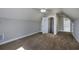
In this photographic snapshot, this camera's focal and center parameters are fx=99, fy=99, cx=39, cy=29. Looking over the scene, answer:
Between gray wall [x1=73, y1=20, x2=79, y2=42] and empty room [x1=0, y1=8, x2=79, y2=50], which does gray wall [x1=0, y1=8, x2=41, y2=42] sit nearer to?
empty room [x1=0, y1=8, x2=79, y2=50]

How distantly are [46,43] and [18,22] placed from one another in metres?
0.57

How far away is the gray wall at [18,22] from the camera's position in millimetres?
1569

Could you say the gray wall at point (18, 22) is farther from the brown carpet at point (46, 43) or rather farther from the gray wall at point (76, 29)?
the gray wall at point (76, 29)

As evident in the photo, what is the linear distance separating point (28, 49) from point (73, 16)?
0.90m

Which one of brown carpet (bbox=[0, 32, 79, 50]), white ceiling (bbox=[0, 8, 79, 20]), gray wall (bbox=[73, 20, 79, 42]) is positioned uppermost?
white ceiling (bbox=[0, 8, 79, 20])

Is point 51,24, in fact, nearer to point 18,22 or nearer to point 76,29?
point 76,29

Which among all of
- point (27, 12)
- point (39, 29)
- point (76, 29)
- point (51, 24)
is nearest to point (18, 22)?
point (27, 12)

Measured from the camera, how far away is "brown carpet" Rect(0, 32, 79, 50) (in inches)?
62.8

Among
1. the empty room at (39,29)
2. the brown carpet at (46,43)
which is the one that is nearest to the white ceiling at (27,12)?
the empty room at (39,29)

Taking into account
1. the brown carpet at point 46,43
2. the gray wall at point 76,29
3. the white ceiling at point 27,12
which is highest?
the white ceiling at point 27,12

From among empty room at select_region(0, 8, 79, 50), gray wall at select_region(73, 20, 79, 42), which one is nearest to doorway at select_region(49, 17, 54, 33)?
empty room at select_region(0, 8, 79, 50)

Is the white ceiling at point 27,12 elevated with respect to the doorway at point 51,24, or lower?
elevated
